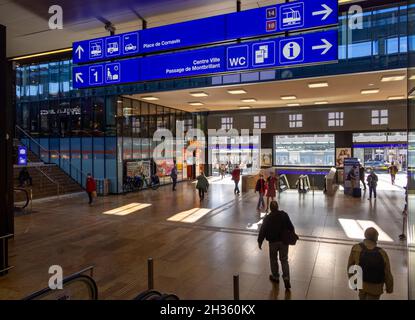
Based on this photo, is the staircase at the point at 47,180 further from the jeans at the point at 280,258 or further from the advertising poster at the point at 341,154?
the advertising poster at the point at 341,154

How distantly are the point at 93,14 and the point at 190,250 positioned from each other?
5990 millimetres

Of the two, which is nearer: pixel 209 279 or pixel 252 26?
pixel 252 26

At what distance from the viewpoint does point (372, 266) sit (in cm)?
416

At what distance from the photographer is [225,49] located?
20.2 feet

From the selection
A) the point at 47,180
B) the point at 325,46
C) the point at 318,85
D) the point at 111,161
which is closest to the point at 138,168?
the point at 111,161

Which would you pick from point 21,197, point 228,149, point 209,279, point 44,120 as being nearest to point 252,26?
point 209,279

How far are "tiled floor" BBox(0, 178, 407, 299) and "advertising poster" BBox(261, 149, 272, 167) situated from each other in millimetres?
12954

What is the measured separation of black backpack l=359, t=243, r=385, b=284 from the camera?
4.13 meters

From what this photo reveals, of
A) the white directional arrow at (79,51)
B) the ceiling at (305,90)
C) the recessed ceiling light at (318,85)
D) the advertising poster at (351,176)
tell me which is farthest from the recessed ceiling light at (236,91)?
the white directional arrow at (79,51)

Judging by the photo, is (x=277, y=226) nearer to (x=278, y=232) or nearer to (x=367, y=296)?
(x=278, y=232)

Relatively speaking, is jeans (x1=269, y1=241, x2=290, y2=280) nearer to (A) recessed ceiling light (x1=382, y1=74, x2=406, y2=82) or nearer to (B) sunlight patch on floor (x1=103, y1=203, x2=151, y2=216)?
(B) sunlight patch on floor (x1=103, y1=203, x2=151, y2=216)

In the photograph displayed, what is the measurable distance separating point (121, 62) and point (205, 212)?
Result: 7.94 metres

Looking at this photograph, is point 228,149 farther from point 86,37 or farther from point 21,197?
point 86,37

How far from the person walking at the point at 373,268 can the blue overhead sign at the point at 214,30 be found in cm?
353
